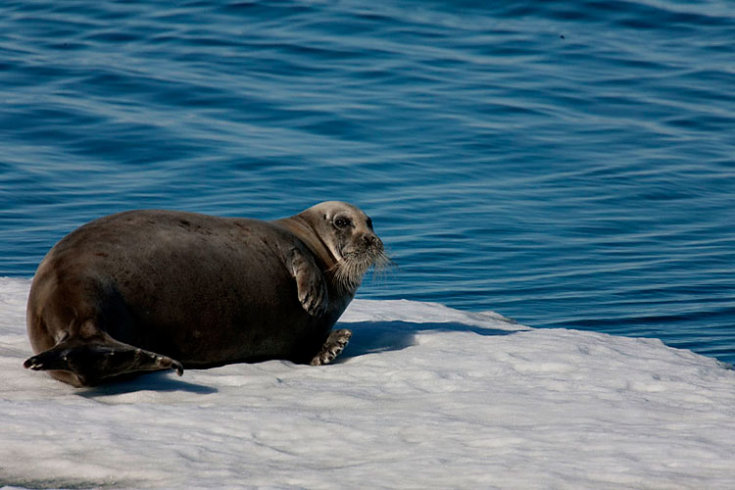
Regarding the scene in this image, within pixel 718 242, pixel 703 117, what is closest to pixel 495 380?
pixel 718 242

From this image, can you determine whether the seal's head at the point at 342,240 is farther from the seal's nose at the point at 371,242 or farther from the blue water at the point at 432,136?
the blue water at the point at 432,136

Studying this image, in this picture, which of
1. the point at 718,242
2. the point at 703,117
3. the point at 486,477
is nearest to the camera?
the point at 486,477

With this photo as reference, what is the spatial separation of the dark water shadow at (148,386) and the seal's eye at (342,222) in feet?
5.85

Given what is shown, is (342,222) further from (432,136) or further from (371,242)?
(432,136)

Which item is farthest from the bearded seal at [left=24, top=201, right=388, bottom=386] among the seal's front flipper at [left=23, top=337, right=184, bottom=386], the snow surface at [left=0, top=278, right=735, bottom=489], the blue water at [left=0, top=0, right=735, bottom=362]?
the blue water at [left=0, top=0, right=735, bottom=362]

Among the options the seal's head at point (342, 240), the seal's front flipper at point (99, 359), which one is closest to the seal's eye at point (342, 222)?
the seal's head at point (342, 240)

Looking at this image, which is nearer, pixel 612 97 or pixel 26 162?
pixel 26 162

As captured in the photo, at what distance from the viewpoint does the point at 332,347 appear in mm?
6375

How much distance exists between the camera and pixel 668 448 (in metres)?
4.39

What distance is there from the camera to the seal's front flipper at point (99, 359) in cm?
465

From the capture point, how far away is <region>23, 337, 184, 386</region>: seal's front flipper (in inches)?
183

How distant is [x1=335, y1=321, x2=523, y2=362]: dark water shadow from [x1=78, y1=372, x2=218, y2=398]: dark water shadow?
3.94 ft

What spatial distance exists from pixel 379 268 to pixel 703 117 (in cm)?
1062

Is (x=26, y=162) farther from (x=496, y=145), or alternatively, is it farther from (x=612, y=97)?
(x=612, y=97)
